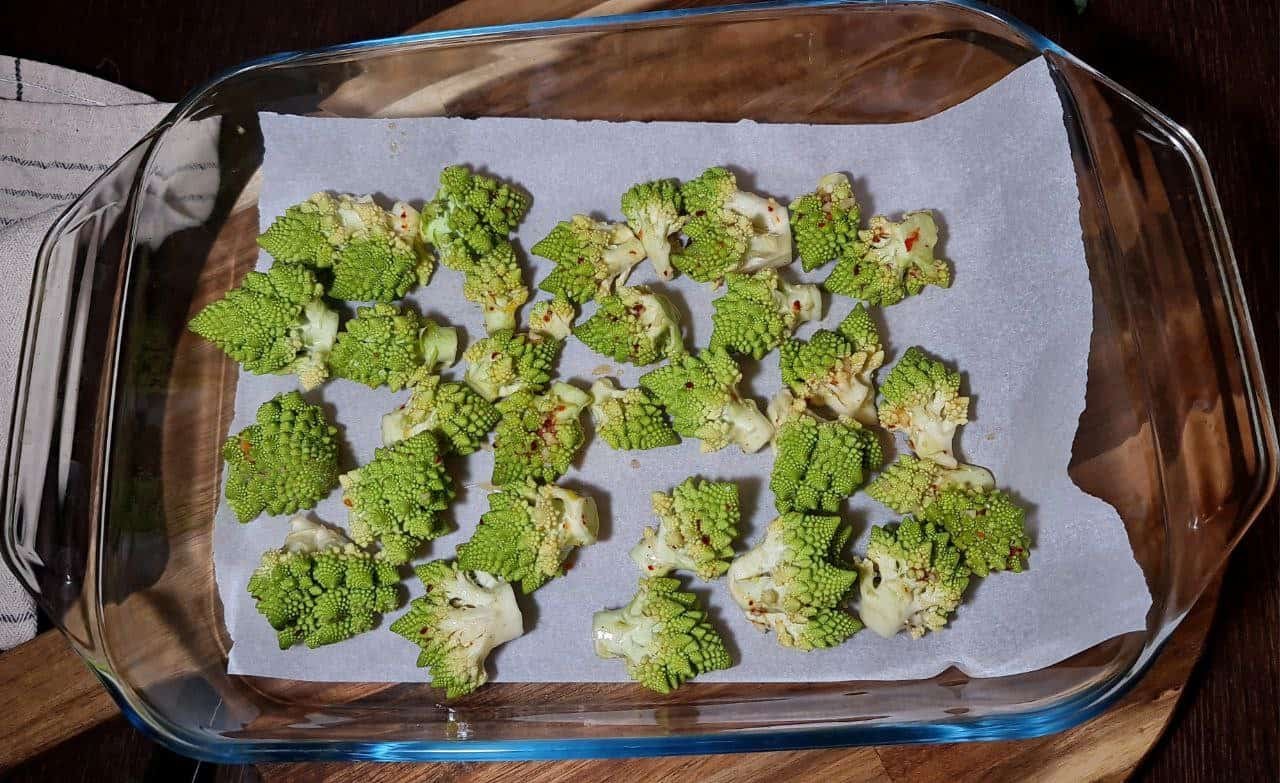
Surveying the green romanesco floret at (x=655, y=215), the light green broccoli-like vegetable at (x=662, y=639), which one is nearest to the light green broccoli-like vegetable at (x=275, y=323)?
the green romanesco floret at (x=655, y=215)

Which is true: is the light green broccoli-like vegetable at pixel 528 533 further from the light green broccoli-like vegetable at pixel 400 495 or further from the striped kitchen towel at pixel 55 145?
the striped kitchen towel at pixel 55 145

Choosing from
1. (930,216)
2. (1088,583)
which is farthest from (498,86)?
(1088,583)

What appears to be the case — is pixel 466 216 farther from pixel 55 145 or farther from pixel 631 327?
pixel 55 145

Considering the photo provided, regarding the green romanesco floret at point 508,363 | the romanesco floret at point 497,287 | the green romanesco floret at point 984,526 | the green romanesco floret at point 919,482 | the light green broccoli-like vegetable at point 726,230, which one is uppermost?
the light green broccoli-like vegetable at point 726,230

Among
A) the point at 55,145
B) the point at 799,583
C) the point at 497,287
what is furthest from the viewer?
the point at 55,145

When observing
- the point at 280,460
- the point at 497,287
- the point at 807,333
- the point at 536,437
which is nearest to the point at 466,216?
the point at 497,287

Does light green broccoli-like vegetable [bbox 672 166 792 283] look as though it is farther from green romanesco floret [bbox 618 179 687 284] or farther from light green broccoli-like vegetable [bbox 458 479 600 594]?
light green broccoli-like vegetable [bbox 458 479 600 594]

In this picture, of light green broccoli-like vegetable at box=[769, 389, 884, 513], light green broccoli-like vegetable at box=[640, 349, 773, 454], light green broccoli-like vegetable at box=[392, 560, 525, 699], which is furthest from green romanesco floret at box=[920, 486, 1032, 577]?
light green broccoli-like vegetable at box=[392, 560, 525, 699]
